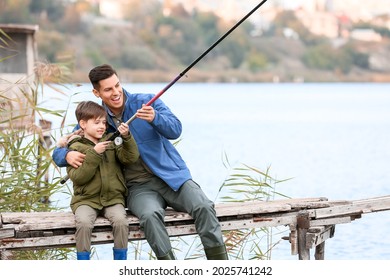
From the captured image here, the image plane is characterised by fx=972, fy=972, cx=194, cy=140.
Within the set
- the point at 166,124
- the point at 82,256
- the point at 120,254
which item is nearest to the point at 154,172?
the point at 166,124

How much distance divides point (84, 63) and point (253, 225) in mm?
47610

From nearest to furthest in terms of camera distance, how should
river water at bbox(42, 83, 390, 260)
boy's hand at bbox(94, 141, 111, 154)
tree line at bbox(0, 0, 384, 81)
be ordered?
boy's hand at bbox(94, 141, 111, 154), river water at bbox(42, 83, 390, 260), tree line at bbox(0, 0, 384, 81)

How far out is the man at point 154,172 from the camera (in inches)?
183

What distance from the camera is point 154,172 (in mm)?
4859

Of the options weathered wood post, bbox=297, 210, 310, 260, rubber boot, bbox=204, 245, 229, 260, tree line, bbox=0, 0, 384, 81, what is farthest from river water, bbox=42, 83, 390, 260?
tree line, bbox=0, 0, 384, 81

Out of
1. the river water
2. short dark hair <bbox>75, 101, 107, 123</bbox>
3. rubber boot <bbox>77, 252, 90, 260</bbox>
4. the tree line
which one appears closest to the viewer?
rubber boot <bbox>77, 252, 90, 260</bbox>

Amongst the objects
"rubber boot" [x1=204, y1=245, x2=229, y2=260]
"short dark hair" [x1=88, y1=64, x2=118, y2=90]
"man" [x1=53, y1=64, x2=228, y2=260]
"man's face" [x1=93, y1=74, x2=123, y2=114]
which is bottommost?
"rubber boot" [x1=204, y1=245, x2=229, y2=260]

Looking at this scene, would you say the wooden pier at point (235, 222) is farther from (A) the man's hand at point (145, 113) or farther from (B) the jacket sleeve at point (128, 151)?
(A) the man's hand at point (145, 113)

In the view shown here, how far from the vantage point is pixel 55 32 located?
54.2 metres

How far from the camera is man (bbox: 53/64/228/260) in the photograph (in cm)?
465

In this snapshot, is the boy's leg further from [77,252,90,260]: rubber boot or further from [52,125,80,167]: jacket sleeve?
[52,125,80,167]: jacket sleeve

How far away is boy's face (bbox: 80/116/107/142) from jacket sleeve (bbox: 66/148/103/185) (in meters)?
0.14

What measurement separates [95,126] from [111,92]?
189 millimetres

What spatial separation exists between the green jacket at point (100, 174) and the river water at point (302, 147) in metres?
1.48
